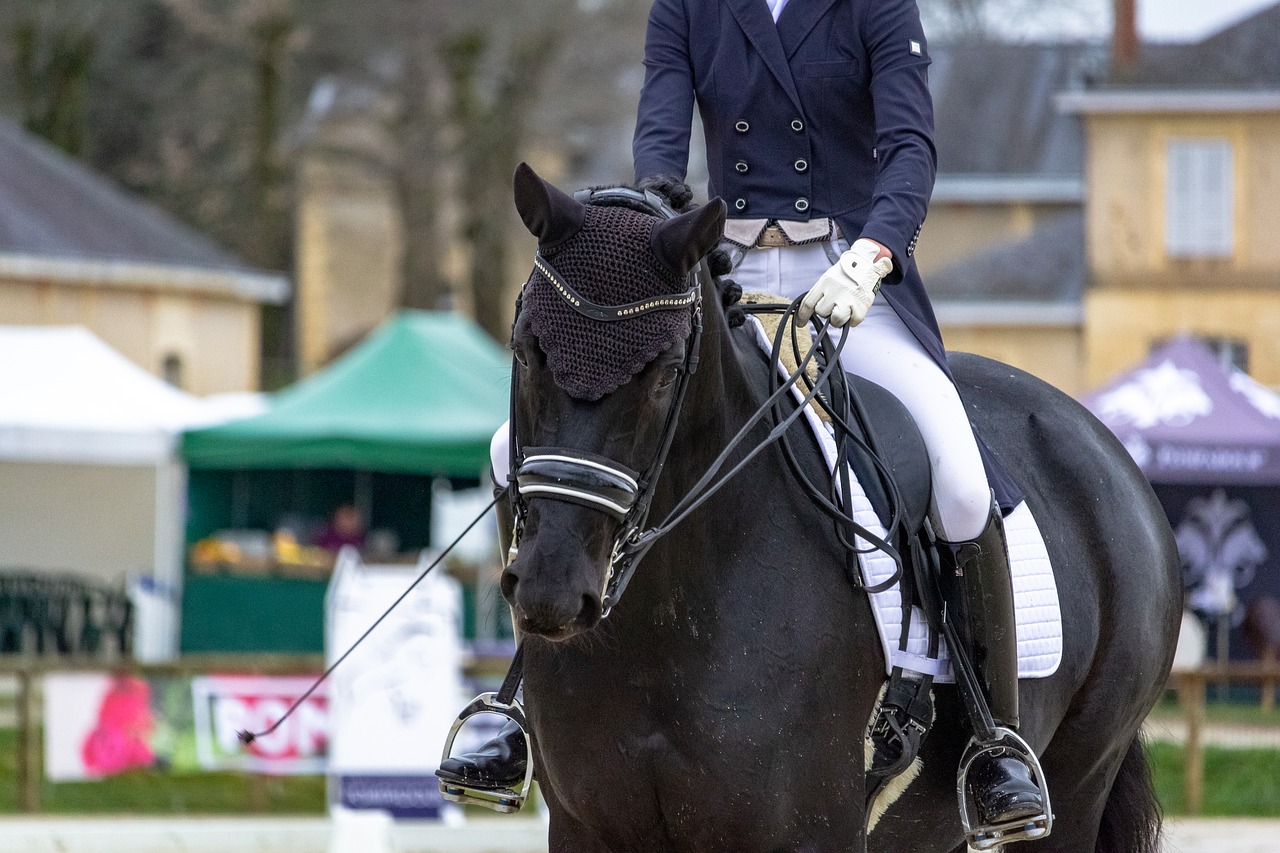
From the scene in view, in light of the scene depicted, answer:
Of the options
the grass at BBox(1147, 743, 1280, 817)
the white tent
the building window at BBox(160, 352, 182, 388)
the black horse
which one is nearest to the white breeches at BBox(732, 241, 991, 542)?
the black horse

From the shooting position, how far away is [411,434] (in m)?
15.1

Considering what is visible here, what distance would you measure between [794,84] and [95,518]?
18652 millimetres

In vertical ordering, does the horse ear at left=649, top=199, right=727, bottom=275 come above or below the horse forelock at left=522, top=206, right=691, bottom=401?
above

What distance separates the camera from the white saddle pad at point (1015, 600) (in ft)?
12.6

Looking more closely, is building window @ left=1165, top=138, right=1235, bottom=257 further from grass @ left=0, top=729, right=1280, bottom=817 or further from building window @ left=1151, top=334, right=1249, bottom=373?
grass @ left=0, top=729, right=1280, bottom=817

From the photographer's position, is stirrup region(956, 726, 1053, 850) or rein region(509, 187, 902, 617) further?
stirrup region(956, 726, 1053, 850)

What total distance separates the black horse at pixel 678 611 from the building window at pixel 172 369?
26416mm

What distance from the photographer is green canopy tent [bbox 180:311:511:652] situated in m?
15.2

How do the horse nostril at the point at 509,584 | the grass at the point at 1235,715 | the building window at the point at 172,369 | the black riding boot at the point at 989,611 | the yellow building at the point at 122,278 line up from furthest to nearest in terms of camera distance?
the building window at the point at 172,369, the yellow building at the point at 122,278, the grass at the point at 1235,715, the black riding boot at the point at 989,611, the horse nostril at the point at 509,584

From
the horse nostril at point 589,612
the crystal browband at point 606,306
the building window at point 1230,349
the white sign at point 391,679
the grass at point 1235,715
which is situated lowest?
the grass at point 1235,715

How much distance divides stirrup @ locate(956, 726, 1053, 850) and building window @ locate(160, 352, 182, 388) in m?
26.4

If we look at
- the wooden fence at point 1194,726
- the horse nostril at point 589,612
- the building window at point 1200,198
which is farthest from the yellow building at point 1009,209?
the horse nostril at point 589,612

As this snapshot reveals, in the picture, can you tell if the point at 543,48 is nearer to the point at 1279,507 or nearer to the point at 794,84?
the point at 1279,507

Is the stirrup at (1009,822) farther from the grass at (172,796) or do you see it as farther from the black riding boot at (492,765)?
the grass at (172,796)
